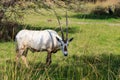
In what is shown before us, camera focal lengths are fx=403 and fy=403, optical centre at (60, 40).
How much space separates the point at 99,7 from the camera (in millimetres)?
39719

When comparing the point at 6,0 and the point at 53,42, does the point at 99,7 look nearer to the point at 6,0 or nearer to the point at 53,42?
the point at 6,0

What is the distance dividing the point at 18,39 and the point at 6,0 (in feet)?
27.6

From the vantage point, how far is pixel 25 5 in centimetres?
2309

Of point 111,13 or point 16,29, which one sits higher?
point 16,29

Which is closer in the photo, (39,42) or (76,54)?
(76,54)

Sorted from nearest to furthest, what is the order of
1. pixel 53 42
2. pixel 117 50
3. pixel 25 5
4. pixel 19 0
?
pixel 53 42, pixel 117 50, pixel 19 0, pixel 25 5

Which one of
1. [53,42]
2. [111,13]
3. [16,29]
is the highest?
[53,42]

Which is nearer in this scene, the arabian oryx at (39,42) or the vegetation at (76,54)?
the vegetation at (76,54)

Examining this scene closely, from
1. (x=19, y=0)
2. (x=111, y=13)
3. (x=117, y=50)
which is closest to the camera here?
(x=117, y=50)

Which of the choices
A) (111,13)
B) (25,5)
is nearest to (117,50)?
(25,5)

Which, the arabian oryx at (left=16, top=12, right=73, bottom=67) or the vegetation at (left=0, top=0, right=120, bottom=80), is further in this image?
the arabian oryx at (left=16, top=12, right=73, bottom=67)

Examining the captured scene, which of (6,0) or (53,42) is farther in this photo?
(6,0)

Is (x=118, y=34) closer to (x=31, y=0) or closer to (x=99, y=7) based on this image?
(x=31, y=0)

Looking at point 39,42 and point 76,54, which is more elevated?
point 39,42
